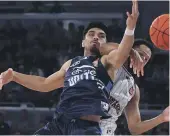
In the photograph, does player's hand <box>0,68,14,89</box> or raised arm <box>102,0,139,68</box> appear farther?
player's hand <box>0,68,14,89</box>

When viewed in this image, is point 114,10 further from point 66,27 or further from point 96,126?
point 96,126

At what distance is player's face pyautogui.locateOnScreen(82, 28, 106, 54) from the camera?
3.32 metres

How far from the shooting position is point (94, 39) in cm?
335

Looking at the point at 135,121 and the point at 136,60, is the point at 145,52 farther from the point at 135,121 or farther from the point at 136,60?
the point at 135,121

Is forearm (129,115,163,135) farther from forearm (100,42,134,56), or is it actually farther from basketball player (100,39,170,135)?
forearm (100,42,134,56)

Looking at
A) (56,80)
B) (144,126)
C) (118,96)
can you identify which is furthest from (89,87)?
(144,126)

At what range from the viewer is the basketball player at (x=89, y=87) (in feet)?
9.93

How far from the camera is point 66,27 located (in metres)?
8.43

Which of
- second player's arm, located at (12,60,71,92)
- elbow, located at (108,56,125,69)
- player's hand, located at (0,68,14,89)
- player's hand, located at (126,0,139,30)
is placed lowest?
second player's arm, located at (12,60,71,92)

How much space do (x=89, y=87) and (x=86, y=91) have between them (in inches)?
1.4

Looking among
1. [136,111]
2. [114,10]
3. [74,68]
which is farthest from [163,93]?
[74,68]

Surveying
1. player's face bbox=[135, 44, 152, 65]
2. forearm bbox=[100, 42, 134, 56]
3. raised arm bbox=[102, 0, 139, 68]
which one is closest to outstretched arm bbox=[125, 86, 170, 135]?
player's face bbox=[135, 44, 152, 65]

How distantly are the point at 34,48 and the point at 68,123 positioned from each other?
5299 millimetres

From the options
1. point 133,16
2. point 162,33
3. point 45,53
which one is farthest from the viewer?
point 45,53
